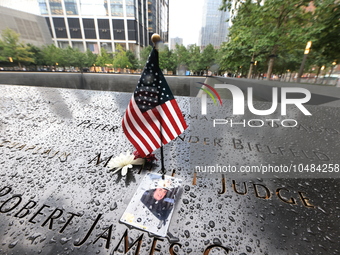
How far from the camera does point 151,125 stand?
1510 millimetres

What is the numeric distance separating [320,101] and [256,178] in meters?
3.65

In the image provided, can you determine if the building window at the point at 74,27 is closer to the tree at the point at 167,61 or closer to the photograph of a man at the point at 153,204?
the tree at the point at 167,61

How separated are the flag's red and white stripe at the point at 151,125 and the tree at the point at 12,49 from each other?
40827 millimetres

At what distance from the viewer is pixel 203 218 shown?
1.15m

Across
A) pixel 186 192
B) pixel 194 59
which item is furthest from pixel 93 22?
pixel 186 192

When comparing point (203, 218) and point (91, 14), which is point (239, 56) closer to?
point (203, 218)

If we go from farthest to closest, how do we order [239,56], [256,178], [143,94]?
1. [239,56]
2. [256,178]
3. [143,94]

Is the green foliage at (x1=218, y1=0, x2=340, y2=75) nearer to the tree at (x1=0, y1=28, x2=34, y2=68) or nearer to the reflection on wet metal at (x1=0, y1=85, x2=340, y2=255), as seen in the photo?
the reflection on wet metal at (x1=0, y1=85, x2=340, y2=255)

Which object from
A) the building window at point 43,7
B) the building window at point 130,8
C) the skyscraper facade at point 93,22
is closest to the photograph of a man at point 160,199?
the skyscraper facade at point 93,22

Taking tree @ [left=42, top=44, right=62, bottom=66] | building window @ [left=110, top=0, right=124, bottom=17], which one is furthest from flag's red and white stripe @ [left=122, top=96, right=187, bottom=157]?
building window @ [left=110, top=0, right=124, bottom=17]

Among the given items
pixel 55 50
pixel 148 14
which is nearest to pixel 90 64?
pixel 55 50

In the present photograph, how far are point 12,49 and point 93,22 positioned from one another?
976 inches

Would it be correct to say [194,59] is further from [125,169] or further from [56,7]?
[56,7]

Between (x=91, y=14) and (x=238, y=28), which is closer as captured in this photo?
(x=238, y=28)
